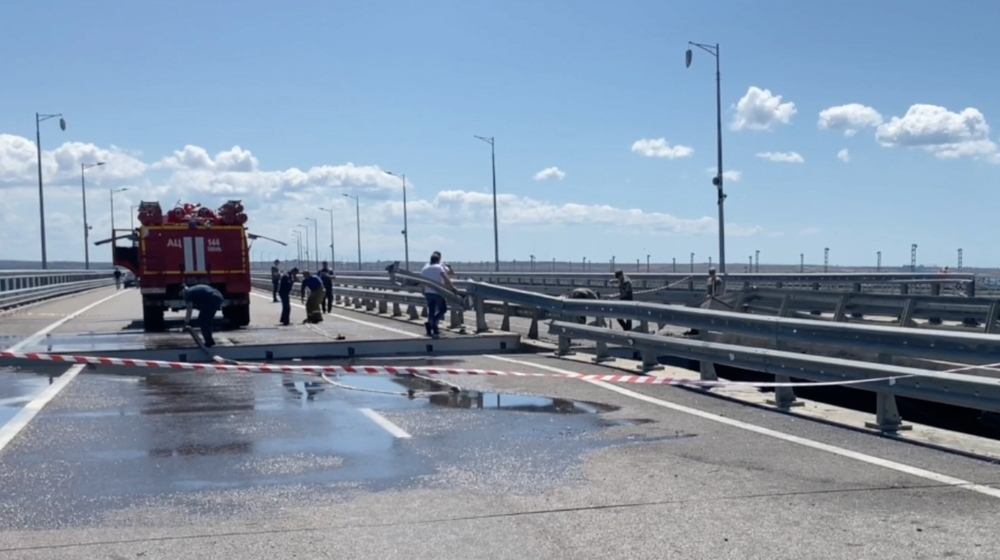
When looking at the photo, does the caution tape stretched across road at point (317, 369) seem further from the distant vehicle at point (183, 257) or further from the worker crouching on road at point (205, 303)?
the distant vehicle at point (183, 257)

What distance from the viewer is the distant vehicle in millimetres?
24688

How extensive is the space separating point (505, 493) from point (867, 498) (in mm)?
2357

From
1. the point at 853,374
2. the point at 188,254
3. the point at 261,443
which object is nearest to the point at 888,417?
the point at 853,374

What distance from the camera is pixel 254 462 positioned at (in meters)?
8.71

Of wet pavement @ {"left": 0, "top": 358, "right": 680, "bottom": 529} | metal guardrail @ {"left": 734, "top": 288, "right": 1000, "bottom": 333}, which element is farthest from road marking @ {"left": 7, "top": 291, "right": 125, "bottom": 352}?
metal guardrail @ {"left": 734, "top": 288, "right": 1000, "bottom": 333}

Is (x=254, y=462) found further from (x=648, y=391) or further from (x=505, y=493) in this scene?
(x=648, y=391)

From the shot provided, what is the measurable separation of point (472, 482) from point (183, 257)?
18.6 m

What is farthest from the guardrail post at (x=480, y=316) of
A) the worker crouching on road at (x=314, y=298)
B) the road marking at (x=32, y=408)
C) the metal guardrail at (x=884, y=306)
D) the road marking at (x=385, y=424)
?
the road marking at (x=385, y=424)

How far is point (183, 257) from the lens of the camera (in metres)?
25.1

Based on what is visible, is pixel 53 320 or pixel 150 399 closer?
pixel 150 399

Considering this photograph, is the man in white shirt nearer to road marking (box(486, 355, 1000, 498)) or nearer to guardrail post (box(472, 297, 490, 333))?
guardrail post (box(472, 297, 490, 333))

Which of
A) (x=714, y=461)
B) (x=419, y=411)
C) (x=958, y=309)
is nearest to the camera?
(x=714, y=461)

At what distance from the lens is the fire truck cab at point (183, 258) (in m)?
24.7

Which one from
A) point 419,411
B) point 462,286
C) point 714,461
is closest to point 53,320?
point 462,286
